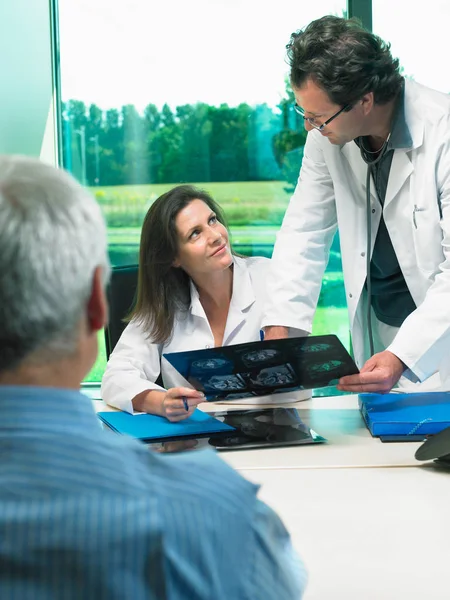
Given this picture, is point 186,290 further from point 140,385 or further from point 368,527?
point 368,527

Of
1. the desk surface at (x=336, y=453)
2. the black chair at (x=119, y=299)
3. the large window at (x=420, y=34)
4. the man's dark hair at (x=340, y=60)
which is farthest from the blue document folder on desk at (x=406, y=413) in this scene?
the large window at (x=420, y=34)

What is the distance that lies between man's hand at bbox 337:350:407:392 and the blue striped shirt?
3.80 ft

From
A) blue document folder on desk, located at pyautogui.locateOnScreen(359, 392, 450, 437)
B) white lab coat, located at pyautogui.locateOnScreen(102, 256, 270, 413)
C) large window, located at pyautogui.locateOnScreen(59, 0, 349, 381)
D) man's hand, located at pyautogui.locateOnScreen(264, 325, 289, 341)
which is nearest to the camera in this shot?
blue document folder on desk, located at pyautogui.locateOnScreen(359, 392, 450, 437)

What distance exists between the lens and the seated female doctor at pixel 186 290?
236cm

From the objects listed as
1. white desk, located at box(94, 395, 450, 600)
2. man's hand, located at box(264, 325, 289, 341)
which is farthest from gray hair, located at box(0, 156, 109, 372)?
man's hand, located at box(264, 325, 289, 341)

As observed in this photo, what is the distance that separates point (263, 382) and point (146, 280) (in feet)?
2.59

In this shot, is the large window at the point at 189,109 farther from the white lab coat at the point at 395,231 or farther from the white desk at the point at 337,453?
the white desk at the point at 337,453

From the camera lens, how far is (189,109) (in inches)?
170

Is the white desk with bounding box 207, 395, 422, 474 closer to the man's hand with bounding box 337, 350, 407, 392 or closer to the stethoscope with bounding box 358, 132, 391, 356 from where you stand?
the man's hand with bounding box 337, 350, 407, 392

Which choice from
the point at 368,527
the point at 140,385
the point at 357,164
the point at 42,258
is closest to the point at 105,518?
the point at 42,258

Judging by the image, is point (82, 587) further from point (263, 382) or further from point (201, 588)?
point (263, 382)

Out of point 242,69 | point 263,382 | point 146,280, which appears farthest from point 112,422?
point 242,69

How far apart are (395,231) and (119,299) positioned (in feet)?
3.02

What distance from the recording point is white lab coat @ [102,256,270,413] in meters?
2.18
